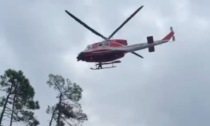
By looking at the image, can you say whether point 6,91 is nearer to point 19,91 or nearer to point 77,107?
point 19,91

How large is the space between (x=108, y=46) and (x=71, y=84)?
12.7 meters

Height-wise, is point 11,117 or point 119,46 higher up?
point 119,46

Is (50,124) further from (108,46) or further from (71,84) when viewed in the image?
(108,46)

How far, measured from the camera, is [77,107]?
74312mm

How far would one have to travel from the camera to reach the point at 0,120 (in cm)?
6769

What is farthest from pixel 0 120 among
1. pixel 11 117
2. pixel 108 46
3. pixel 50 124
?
pixel 108 46

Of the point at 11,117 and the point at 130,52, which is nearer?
the point at 130,52

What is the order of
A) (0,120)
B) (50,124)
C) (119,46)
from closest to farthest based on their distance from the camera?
(119,46), (0,120), (50,124)

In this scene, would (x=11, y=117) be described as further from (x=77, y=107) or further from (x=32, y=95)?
(x=77, y=107)

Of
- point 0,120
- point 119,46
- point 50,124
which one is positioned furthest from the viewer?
point 50,124

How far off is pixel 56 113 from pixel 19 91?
583 centimetres

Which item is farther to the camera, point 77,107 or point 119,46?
point 77,107

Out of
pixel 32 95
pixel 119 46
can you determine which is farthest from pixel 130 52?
pixel 32 95

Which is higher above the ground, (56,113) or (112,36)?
(112,36)
